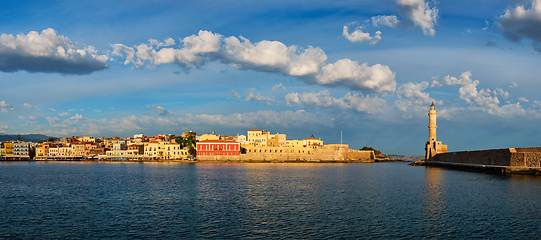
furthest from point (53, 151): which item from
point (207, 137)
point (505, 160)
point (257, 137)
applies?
point (505, 160)

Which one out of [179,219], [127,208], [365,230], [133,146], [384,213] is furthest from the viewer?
[133,146]

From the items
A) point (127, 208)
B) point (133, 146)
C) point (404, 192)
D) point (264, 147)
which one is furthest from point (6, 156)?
point (404, 192)

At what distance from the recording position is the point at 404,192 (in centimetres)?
3191

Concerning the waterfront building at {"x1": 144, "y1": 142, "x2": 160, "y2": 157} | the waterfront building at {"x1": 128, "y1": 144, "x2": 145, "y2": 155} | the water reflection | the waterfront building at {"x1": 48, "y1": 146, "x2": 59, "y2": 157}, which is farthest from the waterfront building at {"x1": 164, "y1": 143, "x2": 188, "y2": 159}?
the water reflection

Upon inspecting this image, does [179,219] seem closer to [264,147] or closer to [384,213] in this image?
[384,213]

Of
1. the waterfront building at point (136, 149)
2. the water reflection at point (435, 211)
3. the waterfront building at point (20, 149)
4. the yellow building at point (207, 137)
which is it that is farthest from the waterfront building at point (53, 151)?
the water reflection at point (435, 211)

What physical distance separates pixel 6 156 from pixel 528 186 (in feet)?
490

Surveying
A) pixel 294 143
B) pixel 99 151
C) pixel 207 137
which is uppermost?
pixel 207 137

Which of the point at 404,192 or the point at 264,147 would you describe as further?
the point at 264,147

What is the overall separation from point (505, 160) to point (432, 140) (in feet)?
119

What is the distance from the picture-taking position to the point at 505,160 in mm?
50156

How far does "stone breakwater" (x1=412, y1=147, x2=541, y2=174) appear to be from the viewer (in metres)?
46.3

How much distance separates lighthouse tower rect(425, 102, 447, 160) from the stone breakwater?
56.2 ft

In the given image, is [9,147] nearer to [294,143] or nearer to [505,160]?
[294,143]
